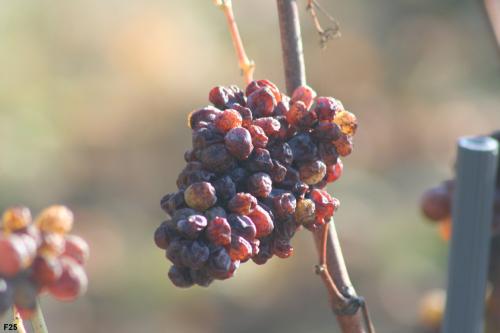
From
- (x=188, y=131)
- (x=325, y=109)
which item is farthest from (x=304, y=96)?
(x=188, y=131)

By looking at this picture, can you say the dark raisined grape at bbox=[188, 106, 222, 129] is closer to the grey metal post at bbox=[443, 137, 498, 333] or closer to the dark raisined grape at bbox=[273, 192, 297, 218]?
the dark raisined grape at bbox=[273, 192, 297, 218]

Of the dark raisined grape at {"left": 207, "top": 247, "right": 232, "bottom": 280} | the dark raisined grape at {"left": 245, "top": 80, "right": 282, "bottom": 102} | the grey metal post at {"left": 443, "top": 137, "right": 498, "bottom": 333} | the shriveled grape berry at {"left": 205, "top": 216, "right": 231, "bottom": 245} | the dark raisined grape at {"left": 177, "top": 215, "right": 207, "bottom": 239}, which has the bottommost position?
the grey metal post at {"left": 443, "top": 137, "right": 498, "bottom": 333}

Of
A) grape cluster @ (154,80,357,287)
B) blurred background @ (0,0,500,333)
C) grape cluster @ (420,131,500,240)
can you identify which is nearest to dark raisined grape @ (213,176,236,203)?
grape cluster @ (154,80,357,287)

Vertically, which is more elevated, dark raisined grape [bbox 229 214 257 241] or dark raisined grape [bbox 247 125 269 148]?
dark raisined grape [bbox 247 125 269 148]

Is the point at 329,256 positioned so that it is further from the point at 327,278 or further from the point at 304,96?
the point at 304,96

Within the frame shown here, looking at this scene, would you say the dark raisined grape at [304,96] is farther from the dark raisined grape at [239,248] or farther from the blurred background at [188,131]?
the blurred background at [188,131]

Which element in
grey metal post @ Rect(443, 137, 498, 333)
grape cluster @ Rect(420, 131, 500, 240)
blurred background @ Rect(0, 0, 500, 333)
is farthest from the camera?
blurred background @ Rect(0, 0, 500, 333)

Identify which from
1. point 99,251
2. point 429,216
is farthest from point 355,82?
point 429,216
